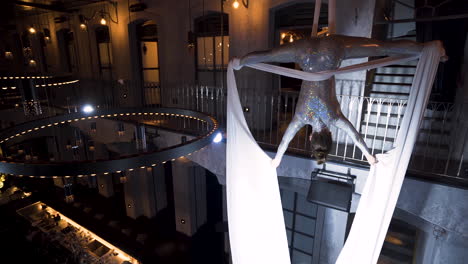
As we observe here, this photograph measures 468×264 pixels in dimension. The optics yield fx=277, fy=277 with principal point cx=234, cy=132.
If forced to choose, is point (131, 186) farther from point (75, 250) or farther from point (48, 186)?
point (48, 186)

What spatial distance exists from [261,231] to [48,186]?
10.5 m

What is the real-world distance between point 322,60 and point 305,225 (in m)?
4.05

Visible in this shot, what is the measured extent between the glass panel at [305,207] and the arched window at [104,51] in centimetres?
696

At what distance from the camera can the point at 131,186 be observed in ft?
28.4

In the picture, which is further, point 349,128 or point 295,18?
point 295,18

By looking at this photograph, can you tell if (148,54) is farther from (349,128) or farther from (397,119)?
(349,128)

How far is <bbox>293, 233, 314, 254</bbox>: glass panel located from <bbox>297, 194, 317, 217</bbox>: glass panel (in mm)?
512

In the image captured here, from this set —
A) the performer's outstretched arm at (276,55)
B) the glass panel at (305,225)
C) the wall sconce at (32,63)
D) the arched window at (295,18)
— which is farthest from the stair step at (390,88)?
the wall sconce at (32,63)

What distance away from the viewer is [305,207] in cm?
550

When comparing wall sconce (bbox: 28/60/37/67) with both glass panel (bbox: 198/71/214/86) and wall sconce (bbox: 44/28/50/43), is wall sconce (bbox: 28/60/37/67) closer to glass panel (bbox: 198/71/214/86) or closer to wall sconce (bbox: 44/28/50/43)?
wall sconce (bbox: 44/28/50/43)

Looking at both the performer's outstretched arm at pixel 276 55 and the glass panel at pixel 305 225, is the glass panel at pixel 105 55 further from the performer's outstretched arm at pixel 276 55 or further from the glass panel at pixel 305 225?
the performer's outstretched arm at pixel 276 55

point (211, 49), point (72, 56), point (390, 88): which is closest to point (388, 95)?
point (390, 88)

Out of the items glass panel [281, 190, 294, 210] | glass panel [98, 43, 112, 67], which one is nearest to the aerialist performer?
glass panel [281, 190, 294, 210]

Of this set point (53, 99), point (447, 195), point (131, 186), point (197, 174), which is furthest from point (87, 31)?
point (447, 195)
